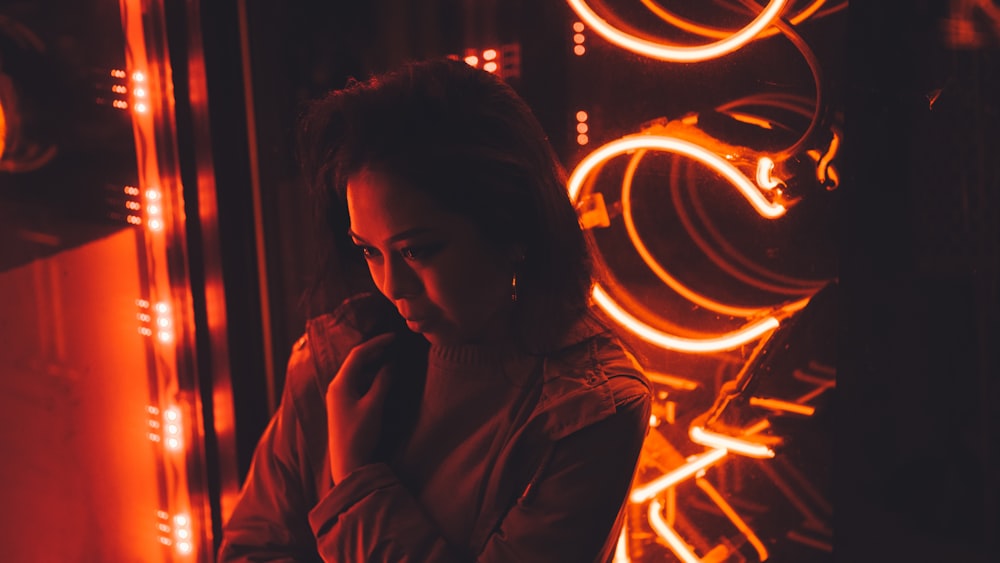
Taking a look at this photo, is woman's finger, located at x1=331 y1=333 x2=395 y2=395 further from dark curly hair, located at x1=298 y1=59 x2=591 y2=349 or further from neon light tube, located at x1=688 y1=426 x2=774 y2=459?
neon light tube, located at x1=688 y1=426 x2=774 y2=459

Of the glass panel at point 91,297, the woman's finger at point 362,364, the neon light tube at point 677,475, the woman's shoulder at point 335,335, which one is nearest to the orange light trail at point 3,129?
the glass panel at point 91,297

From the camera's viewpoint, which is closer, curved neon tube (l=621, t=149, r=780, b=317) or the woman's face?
the woman's face

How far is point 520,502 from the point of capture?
132 cm

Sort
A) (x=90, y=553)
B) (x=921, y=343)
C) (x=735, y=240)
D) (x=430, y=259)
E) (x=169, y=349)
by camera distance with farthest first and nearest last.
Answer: (x=90, y=553)
(x=169, y=349)
(x=735, y=240)
(x=921, y=343)
(x=430, y=259)

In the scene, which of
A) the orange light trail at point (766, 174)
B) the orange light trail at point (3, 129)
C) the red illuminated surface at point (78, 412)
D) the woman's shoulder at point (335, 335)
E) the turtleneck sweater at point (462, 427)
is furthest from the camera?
the red illuminated surface at point (78, 412)

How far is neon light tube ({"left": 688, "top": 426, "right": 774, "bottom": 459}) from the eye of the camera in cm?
182

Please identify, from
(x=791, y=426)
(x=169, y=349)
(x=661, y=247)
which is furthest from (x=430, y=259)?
(x=169, y=349)

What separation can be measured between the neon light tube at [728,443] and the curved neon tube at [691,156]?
51cm

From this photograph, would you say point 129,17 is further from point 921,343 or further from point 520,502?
point 921,343

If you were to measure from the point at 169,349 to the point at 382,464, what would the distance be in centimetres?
114

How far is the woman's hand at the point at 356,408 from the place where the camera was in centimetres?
140

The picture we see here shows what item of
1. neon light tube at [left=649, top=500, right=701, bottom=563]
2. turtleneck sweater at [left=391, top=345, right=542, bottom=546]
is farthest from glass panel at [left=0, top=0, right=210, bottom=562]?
neon light tube at [left=649, top=500, right=701, bottom=563]

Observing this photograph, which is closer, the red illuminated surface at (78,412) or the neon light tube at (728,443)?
the neon light tube at (728,443)

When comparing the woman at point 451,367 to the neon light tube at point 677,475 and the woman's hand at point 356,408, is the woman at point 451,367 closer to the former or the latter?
the woman's hand at point 356,408
